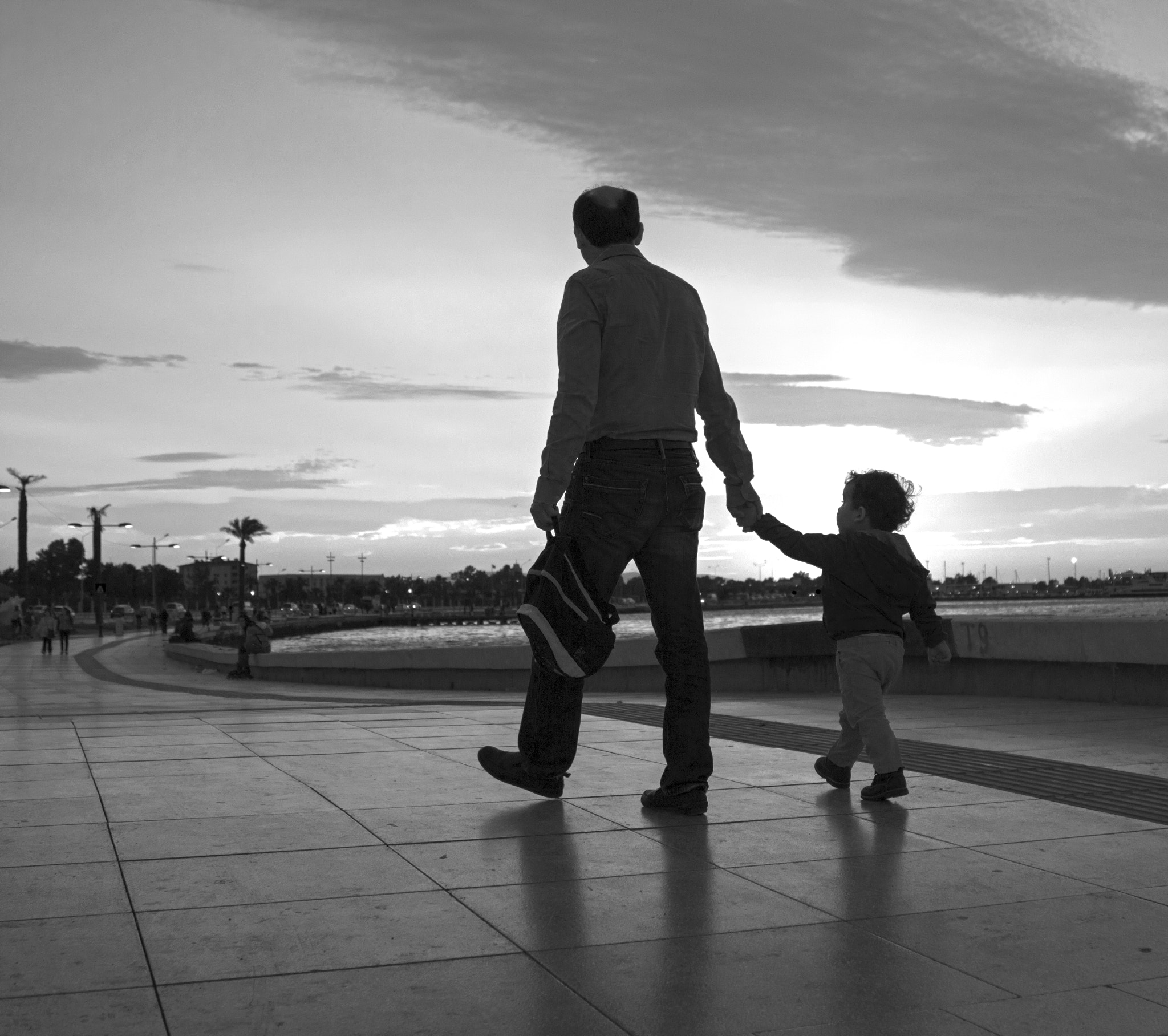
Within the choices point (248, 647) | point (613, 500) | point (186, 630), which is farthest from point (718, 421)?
point (186, 630)

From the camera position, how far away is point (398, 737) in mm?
6672

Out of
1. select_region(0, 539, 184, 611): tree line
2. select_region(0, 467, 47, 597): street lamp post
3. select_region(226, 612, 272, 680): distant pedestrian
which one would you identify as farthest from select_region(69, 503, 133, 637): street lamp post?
select_region(0, 539, 184, 611): tree line

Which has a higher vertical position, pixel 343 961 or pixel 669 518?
pixel 669 518

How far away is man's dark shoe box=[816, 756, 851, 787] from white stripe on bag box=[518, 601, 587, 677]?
4.30 feet

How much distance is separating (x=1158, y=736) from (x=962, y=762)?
73.4 inches

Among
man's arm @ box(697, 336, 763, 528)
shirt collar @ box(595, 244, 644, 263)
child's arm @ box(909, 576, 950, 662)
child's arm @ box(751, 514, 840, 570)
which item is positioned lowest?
child's arm @ box(909, 576, 950, 662)

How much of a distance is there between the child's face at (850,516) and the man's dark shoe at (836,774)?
93 cm

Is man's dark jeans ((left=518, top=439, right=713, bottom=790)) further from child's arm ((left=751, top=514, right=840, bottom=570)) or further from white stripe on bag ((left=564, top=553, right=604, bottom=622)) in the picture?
child's arm ((left=751, top=514, right=840, bottom=570))

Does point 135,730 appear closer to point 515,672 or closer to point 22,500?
point 515,672

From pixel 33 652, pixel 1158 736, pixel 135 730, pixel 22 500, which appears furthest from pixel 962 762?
pixel 22 500

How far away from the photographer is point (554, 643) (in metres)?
4.19

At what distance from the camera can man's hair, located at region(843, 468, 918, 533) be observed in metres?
5.04

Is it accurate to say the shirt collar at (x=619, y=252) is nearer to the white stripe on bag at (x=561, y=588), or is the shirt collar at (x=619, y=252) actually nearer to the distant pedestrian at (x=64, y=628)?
the white stripe on bag at (x=561, y=588)

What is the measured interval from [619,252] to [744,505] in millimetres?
1046
